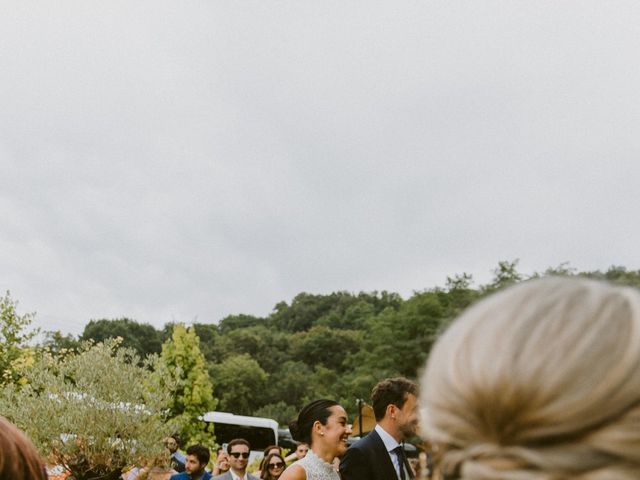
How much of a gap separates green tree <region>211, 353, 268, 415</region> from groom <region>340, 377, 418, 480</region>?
57.9 meters

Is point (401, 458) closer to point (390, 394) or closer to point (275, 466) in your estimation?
point (390, 394)

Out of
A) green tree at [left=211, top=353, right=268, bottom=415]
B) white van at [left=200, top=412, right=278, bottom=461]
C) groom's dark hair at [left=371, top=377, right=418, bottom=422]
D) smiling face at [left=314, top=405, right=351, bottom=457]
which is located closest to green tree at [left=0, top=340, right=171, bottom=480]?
smiling face at [left=314, top=405, right=351, bottom=457]

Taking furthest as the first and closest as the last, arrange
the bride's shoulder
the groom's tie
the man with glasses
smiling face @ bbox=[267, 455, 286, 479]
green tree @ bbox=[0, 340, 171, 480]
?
smiling face @ bbox=[267, 455, 286, 479], green tree @ bbox=[0, 340, 171, 480], the man with glasses, the groom's tie, the bride's shoulder

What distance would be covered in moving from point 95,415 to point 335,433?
4968 millimetres

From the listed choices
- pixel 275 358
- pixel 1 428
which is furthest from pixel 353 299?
pixel 1 428

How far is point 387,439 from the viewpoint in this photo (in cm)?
603

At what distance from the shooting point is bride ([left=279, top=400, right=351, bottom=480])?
5.95 metres

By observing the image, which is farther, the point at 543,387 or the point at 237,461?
the point at 237,461

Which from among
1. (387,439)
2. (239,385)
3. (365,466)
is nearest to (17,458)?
(365,466)

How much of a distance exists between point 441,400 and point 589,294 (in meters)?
0.21

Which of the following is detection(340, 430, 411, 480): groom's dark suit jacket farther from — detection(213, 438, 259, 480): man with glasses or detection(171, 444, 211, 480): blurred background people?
detection(171, 444, 211, 480): blurred background people

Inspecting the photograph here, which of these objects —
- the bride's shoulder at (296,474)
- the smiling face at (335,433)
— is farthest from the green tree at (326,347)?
the bride's shoulder at (296,474)

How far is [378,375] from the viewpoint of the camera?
50.8 m

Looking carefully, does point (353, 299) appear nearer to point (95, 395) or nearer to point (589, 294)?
point (95, 395)
